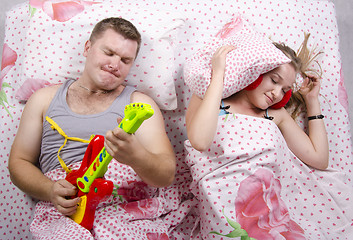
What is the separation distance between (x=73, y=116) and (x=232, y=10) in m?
0.71

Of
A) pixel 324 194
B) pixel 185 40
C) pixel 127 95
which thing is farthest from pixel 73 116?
pixel 324 194

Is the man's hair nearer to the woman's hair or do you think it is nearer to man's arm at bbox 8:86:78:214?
man's arm at bbox 8:86:78:214

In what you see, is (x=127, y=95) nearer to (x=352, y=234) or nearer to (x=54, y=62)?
(x=54, y=62)

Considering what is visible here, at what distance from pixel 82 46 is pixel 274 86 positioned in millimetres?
655

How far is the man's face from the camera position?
3.93ft

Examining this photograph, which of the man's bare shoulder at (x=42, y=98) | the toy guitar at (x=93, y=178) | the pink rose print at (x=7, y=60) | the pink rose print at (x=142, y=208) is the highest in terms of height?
the pink rose print at (x=7, y=60)

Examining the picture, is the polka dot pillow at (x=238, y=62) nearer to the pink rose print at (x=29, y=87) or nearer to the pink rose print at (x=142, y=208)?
the pink rose print at (x=142, y=208)

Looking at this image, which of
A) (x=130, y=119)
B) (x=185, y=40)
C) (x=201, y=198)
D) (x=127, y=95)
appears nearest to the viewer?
(x=130, y=119)

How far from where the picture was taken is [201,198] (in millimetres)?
1145

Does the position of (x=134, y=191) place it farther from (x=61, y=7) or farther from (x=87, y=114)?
(x=61, y=7)

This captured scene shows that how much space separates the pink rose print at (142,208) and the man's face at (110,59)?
358mm

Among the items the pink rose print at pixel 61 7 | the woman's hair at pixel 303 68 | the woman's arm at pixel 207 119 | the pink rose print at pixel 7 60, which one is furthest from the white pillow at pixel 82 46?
the woman's hair at pixel 303 68

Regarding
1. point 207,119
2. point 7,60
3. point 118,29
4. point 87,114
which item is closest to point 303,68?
point 207,119

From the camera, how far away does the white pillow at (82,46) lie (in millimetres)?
1346
